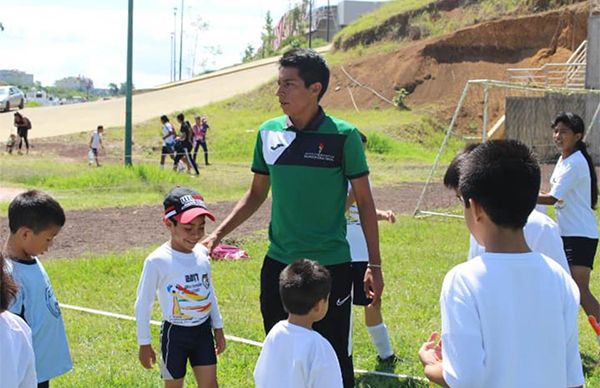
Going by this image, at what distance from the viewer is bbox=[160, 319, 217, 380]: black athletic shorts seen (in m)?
4.58

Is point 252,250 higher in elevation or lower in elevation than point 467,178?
lower

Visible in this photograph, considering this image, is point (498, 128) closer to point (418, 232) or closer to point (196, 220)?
point (418, 232)

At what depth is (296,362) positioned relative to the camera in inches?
133

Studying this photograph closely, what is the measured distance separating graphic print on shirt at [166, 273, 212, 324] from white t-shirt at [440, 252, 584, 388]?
235 centimetres

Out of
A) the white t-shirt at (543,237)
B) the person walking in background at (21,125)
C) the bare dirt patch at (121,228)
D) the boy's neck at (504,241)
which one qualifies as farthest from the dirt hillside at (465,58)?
the boy's neck at (504,241)

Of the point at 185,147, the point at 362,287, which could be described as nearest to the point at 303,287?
the point at 362,287

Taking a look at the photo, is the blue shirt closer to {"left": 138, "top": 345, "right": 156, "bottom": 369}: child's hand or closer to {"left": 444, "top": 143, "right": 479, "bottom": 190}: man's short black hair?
{"left": 138, "top": 345, "right": 156, "bottom": 369}: child's hand

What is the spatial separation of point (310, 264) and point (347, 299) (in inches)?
30.5

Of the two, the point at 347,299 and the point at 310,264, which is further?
the point at 347,299

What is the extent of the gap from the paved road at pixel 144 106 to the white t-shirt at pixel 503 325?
109 ft

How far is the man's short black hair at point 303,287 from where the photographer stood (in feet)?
11.8

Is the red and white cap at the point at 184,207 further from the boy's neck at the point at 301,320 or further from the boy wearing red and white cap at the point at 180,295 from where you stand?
the boy's neck at the point at 301,320

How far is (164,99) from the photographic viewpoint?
4900 centimetres

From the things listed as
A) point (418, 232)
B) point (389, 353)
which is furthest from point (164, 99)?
point (389, 353)
